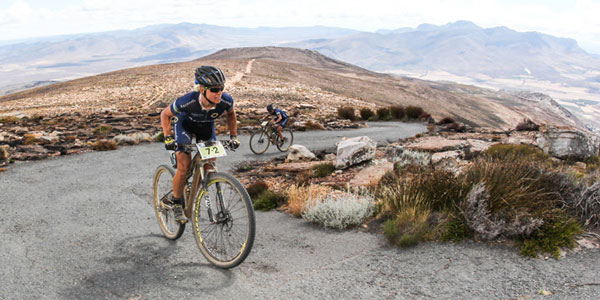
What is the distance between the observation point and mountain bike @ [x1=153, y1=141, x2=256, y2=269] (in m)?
4.45

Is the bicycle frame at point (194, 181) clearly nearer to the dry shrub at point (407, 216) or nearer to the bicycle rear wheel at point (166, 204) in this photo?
the bicycle rear wheel at point (166, 204)

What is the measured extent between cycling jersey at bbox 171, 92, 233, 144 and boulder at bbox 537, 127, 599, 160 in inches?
469

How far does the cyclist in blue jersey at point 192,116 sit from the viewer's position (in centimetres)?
483

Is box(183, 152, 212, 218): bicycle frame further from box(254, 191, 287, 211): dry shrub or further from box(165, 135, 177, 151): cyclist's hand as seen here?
box(254, 191, 287, 211): dry shrub

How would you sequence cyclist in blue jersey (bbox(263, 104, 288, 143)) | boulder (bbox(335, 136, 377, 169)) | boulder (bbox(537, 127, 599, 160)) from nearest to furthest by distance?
boulder (bbox(335, 136, 377, 169)) < boulder (bbox(537, 127, 599, 160)) < cyclist in blue jersey (bbox(263, 104, 288, 143))

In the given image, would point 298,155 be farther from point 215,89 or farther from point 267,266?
point 215,89

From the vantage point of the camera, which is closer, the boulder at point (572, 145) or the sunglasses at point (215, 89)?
the sunglasses at point (215, 89)

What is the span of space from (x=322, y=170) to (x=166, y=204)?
548 cm

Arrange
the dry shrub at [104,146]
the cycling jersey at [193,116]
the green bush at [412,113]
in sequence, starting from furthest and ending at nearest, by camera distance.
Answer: the green bush at [412,113]
the dry shrub at [104,146]
the cycling jersey at [193,116]

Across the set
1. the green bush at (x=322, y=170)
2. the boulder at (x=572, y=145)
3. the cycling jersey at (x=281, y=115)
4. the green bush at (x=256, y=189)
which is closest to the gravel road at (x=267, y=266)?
the green bush at (x=256, y=189)

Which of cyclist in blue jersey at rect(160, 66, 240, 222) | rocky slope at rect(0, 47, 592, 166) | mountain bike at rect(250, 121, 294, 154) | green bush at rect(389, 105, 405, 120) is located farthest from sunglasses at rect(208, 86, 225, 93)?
green bush at rect(389, 105, 405, 120)

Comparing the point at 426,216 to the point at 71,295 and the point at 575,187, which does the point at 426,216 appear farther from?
the point at 71,295

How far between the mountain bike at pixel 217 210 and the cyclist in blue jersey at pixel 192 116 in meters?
0.13

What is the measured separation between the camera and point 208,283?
454 centimetres
